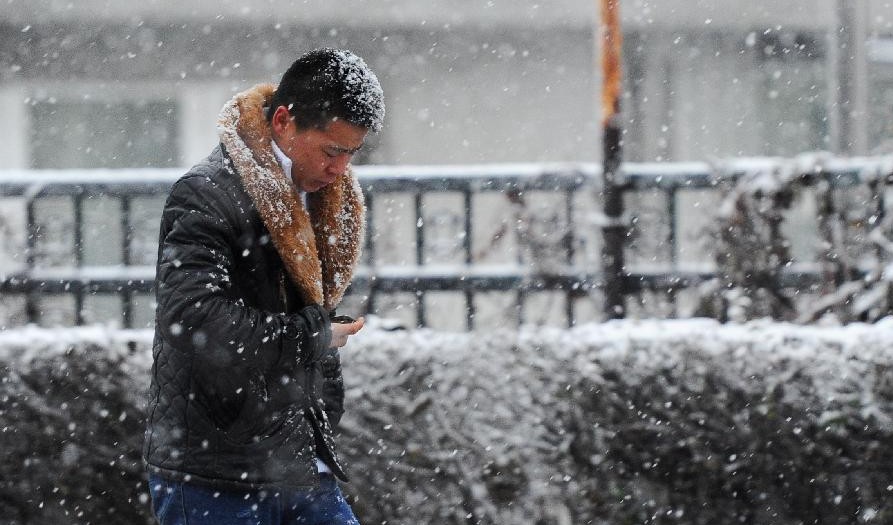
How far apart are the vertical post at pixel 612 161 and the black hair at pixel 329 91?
10.3 ft

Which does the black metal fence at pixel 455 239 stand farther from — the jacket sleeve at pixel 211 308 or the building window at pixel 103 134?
the building window at pixel 103 134

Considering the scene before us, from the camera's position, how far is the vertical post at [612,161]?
5543 mm

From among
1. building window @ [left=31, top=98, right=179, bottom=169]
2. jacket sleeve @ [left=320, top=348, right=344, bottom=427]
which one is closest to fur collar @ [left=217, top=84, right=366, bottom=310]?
jacket sleeve @ [left=320, top=348, right=344, bottom=427]

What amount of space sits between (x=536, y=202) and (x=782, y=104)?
22.3 ft

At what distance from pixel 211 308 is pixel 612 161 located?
352cm

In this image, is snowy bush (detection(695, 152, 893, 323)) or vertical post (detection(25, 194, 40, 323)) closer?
snowy bush (detection(695, 152, 893, 323))

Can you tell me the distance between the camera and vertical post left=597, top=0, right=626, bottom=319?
218 inches

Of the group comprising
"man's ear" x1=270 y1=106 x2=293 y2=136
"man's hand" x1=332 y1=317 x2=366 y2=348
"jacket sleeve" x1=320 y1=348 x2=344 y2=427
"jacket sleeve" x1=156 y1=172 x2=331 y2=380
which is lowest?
"jacket sleeve" x1=320 y1=348 x2=344 y2=427

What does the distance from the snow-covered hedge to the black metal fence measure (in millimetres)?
1485

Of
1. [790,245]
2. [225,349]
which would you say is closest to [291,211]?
[225,349]

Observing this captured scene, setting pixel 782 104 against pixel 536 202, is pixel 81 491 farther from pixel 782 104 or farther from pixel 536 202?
pixel 782 104

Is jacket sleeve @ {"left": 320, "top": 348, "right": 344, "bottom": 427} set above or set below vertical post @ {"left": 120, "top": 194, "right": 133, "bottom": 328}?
above

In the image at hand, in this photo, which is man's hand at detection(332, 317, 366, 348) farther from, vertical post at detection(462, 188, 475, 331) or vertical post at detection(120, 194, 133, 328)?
vertical post at detection(120, 194, 133, 328)

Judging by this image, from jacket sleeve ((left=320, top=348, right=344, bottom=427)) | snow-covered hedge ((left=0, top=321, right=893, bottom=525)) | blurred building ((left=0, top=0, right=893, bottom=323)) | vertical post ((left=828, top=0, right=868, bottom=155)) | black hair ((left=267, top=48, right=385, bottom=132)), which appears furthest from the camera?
blurred building ((left=0, top=0, right=893, bottom=323))
